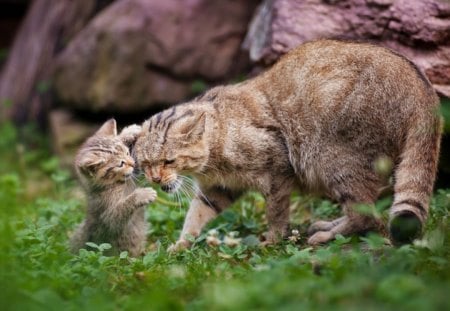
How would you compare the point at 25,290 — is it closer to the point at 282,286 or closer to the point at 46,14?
the point at 282,286

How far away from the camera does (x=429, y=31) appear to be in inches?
266

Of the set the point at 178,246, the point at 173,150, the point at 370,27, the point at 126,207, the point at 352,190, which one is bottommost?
the point at 178,246

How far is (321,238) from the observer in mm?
5859

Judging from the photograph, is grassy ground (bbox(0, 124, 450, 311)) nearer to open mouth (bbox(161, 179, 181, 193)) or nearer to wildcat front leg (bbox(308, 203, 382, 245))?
wildcat front leg (bbox(308, 203, 382, 245))

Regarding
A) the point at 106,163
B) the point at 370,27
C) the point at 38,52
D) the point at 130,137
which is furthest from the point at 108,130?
the point at 38,52

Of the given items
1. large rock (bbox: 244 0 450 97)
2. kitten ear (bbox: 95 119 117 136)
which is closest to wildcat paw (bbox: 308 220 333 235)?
large rock (bbox: 244 0 450 97)

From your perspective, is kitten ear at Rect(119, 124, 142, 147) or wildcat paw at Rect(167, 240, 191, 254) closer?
wildcat paw at Rect(167, 240, 191, 254)

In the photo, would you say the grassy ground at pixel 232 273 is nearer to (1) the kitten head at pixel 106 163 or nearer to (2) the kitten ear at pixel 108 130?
(1) the kitten head at pixel 106 163

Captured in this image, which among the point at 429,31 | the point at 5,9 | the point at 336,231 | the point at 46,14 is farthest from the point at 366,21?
the point at 5,9

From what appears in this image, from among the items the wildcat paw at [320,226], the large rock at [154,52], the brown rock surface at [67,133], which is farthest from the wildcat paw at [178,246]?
the brown rock surface at [67,133]

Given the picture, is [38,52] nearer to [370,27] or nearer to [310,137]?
[370,27]

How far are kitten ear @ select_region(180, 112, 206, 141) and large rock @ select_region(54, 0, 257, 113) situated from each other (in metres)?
4.18

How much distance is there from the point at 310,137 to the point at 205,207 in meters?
1.26

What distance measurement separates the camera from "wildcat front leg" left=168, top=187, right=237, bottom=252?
634 centimetres
